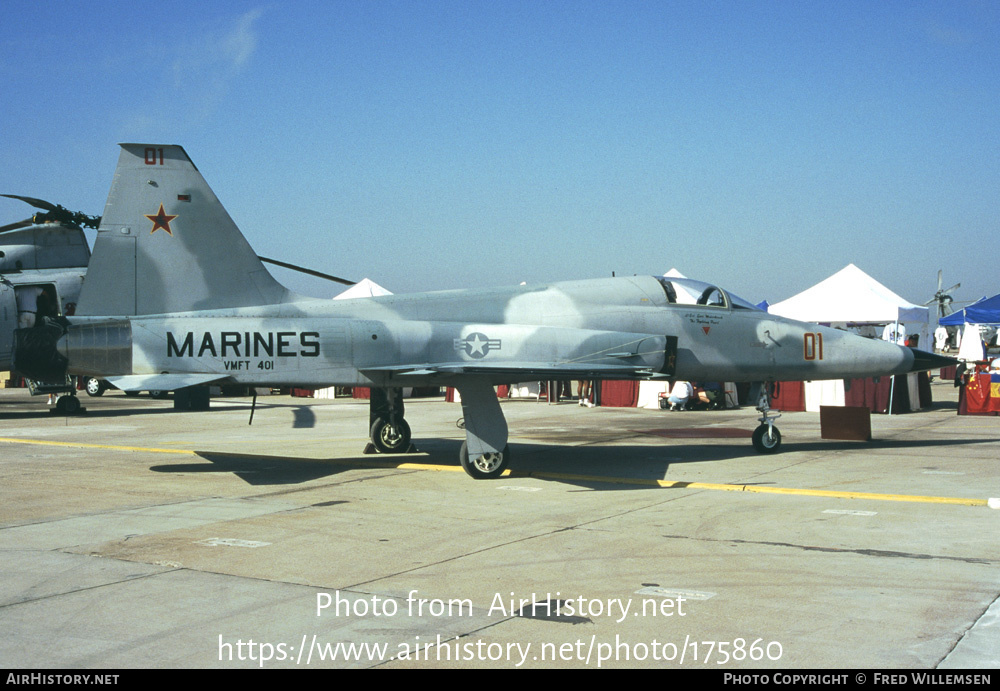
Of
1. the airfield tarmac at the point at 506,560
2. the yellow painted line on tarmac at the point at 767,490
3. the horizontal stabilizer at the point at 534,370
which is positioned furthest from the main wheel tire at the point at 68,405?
the yellow painted line on tarmac at the point at 767,490

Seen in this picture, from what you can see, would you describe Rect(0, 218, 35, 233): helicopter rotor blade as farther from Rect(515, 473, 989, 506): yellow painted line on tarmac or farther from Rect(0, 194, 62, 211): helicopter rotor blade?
Rect(515, 473, 989, 506): yellow painted line on tarmac

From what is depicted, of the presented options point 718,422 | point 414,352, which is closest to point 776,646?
point 414,352

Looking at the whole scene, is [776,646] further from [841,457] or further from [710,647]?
[841,457]

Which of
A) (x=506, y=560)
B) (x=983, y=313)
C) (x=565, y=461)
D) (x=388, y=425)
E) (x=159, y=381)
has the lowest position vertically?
(x=506, y=560)

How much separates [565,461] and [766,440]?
373 centimetres

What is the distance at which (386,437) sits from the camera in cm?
1580

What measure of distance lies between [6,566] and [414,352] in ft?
21.4

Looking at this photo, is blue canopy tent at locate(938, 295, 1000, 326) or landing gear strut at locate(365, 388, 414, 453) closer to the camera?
landing gear strut at locate(365, 388, 414, 453)

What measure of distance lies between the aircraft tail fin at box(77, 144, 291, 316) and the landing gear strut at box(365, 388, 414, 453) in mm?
3700

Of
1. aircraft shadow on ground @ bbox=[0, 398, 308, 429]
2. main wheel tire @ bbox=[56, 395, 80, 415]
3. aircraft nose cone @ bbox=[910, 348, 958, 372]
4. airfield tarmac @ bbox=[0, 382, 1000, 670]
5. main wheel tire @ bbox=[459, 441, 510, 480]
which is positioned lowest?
airfield tarmac @ bbox=[0, 382, 1000, 670]

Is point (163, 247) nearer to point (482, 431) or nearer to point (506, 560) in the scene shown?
point (482, 431)

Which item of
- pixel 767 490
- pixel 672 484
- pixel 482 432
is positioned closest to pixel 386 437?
pixel 482 432

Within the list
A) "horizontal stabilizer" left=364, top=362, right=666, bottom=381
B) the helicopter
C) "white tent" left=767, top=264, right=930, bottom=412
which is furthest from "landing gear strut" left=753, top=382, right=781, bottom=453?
"white tent" left=767, top=264, right=930, bottom=412

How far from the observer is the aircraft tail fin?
1214 cm
